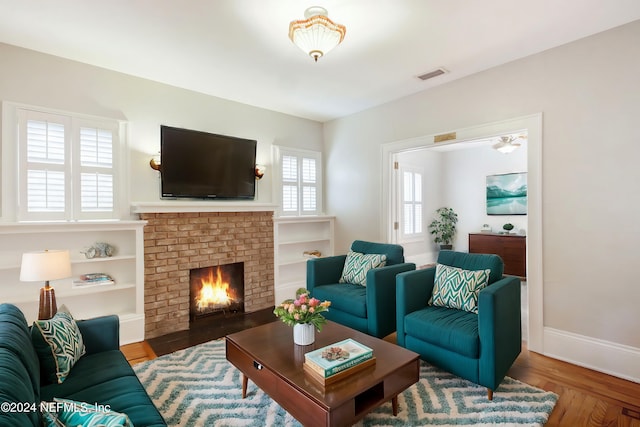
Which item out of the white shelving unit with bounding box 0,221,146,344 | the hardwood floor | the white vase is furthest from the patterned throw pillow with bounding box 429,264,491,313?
the white shelving unit with bounding box 0,221,146,344

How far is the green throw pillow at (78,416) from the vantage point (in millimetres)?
1047

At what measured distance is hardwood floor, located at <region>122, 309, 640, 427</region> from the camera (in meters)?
2.05

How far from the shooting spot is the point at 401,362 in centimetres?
193

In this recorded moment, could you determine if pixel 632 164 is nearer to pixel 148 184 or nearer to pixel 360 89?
pixel 360 89

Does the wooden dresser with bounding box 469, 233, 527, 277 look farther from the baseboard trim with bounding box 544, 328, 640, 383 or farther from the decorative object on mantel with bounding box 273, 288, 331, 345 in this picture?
the decorative object on mantel with bounding box 273, 288, 331, 345

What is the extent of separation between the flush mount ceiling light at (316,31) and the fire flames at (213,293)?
287 centimetres

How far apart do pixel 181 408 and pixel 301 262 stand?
2.87 meters

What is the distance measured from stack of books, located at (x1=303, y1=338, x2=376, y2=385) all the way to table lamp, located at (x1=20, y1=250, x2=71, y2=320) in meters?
2.10

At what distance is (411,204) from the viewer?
6770 millimetres

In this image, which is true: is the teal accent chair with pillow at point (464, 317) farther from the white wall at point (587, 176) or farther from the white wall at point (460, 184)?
the white wall at point (460, 184)

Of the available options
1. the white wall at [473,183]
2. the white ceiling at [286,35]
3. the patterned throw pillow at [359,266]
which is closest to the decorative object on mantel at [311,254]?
the patterned throw pillow at [359,266]

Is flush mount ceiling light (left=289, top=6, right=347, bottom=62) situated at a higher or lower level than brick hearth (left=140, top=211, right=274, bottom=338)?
higher

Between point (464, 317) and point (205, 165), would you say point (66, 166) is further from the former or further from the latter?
point (464, 317)

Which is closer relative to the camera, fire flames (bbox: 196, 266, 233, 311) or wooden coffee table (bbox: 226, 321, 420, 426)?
wooden coffee table (bbox: 226, 321, 420, 426)
